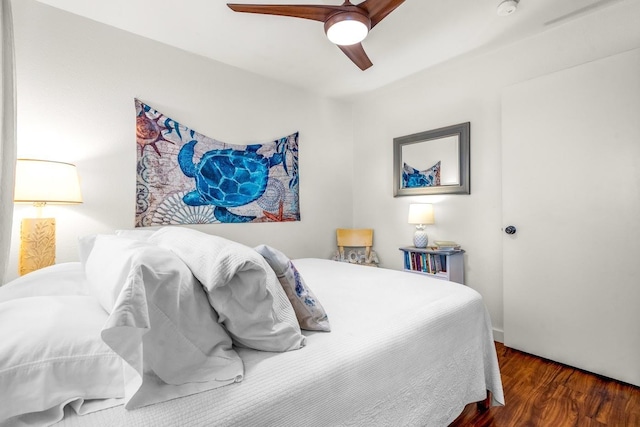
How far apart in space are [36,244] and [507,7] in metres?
3.34

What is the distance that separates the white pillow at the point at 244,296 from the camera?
35.2 inches

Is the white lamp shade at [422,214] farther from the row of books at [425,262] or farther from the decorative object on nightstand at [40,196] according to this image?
the decorative object on nightstand at [40,196]

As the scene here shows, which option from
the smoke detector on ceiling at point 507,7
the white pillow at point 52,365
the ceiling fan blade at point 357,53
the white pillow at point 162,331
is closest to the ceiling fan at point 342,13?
the ceiling fan blade at point 357,53

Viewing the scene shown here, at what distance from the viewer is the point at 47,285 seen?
128 cm

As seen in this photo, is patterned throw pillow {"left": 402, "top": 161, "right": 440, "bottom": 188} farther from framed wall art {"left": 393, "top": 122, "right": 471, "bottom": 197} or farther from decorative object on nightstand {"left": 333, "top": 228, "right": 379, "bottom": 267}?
decorative object on nightstand {"left": 333, "top": 228, "right": 379, "bottom": 267}

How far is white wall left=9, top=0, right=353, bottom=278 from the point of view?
199 centimetres

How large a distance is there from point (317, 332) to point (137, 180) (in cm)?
199

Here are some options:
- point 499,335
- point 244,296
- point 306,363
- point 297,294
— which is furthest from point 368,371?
point 499,335

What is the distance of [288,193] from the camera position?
129 inches

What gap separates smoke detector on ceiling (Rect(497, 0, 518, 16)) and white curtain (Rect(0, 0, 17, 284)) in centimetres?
297

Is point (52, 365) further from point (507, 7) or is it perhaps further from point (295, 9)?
point (507, 7)

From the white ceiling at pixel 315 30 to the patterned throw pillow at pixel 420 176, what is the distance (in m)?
1.01

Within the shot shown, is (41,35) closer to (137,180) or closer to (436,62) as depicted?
(137,180)

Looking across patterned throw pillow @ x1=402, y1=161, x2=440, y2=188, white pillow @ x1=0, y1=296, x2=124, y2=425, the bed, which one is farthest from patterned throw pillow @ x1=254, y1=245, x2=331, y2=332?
patterned throw pillow @ x1=402, y1=161, x2=440, y2=188
